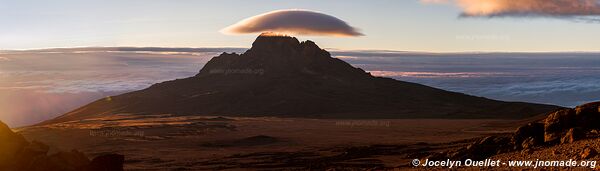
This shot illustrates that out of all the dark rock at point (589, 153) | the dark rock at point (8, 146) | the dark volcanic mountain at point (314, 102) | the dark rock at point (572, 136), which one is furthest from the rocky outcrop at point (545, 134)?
the dark volcanic mountain at point (314, 102)

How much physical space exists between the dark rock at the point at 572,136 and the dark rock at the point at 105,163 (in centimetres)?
2126

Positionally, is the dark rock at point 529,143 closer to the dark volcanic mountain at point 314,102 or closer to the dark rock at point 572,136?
the dark rock at point 572,136

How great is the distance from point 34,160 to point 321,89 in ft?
534

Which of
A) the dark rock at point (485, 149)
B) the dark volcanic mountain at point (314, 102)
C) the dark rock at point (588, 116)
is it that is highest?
the dark rock at point (588, 116)

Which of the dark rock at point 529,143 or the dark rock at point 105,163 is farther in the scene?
the dark rock at point 105,163

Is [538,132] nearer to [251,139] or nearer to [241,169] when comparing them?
[241,169]

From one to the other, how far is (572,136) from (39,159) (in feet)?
82.9

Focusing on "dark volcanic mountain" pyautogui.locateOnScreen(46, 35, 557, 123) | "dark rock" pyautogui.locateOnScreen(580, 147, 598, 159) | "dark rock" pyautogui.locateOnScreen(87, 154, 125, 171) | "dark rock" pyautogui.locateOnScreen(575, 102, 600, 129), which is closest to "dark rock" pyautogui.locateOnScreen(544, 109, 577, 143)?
"dark rock" pyautogui.locateOnScreen(575, 102, 600, 129)

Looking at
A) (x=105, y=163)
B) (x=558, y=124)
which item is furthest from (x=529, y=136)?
(x=105, y=163)

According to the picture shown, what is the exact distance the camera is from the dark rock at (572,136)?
2498cm

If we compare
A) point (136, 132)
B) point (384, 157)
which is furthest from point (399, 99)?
point (384, 157)

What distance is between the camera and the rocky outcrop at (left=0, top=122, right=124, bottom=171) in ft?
94.4

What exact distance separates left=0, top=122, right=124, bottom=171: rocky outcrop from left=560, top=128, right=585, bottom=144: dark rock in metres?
21.3

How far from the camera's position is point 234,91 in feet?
627
